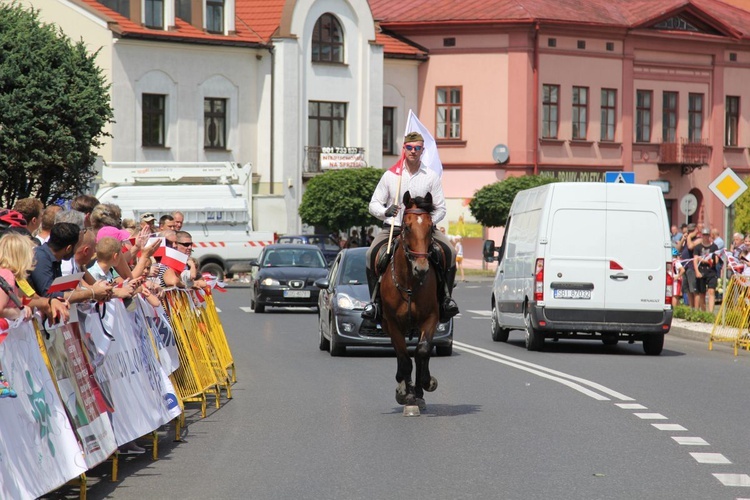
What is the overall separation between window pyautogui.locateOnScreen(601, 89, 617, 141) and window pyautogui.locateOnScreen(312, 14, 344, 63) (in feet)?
40.8

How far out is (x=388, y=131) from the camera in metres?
64.2

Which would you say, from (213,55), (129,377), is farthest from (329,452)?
(213,55)

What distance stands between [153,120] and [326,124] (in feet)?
26.2

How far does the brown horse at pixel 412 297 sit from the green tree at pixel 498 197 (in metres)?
44.0

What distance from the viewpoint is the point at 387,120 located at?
64000 millimetres

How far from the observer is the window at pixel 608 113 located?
6525 centimetres

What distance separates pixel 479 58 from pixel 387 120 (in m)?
4.75

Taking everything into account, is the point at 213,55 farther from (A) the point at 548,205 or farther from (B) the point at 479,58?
(A) the point at 548,205

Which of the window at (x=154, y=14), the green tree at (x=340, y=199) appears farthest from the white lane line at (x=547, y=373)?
the window at (x=154, y=14)

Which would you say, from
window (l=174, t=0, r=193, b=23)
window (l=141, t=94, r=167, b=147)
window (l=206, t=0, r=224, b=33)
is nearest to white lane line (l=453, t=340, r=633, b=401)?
window (l=141, t=94, r=167, b=147)

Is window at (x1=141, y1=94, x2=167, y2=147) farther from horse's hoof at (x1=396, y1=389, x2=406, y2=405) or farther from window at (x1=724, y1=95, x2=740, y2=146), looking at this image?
horse's hoof at (x1=396, y1=389, x2=406, y2=405)

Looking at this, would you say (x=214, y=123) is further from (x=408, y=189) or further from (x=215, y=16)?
(x=408, y=189)

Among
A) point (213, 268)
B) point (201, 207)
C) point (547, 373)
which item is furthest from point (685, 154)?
point (547, 373)

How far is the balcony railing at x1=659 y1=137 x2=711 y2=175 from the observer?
66.9m
